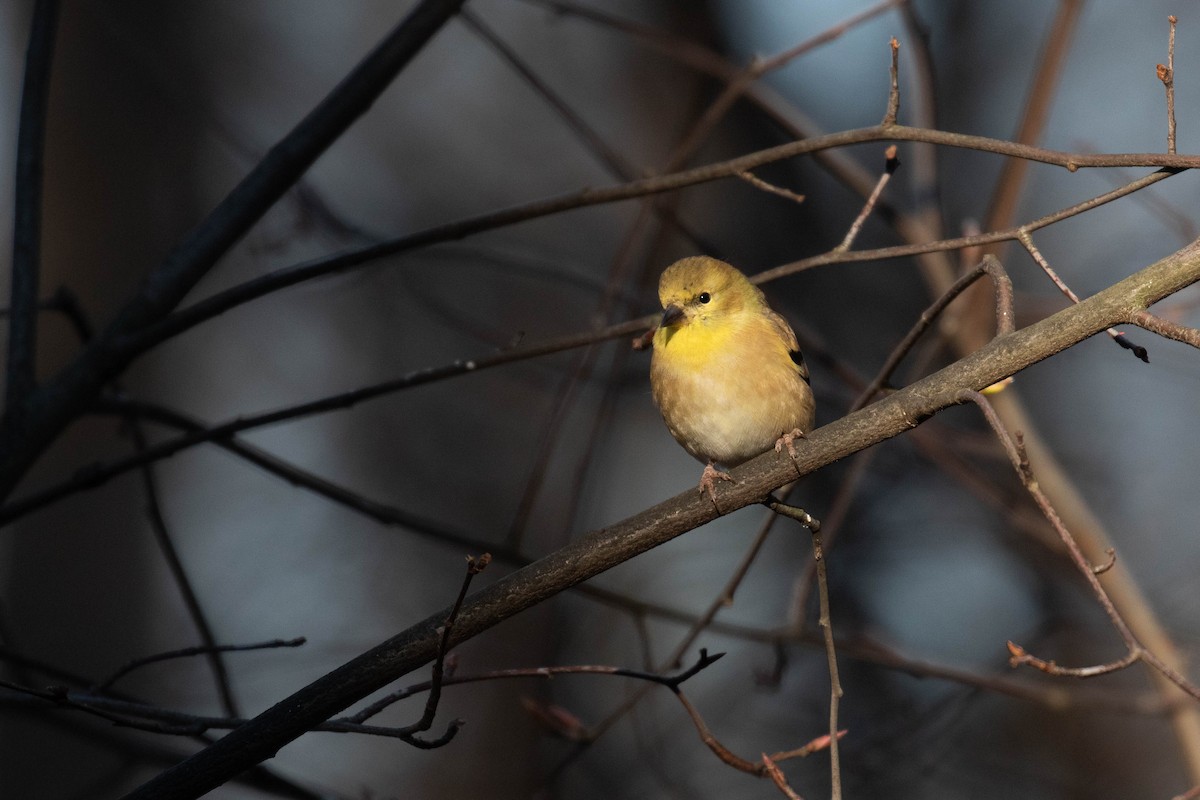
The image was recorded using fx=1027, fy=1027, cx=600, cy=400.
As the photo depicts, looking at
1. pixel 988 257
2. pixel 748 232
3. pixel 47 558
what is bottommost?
pixel 988 257

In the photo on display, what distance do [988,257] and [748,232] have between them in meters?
4.96

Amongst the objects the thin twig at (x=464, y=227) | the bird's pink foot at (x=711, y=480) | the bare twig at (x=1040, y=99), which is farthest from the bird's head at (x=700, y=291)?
the bare twig at (x=1040, y=99)

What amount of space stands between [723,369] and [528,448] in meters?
4.14

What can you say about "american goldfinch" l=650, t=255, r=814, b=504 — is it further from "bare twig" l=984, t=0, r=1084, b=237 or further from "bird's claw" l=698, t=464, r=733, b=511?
"bare twig" l=984, t=0, r=1084, b=237

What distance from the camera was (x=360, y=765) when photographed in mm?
5953

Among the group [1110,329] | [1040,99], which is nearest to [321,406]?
[1110,329]

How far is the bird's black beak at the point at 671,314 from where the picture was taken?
2.72 m

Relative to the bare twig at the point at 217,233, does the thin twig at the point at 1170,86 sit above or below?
below

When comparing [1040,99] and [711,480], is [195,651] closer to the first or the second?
[711,480]

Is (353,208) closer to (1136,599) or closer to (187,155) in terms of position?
(187,155)

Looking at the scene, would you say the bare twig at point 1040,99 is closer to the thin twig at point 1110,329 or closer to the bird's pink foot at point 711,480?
the thin twig at point 1110,329

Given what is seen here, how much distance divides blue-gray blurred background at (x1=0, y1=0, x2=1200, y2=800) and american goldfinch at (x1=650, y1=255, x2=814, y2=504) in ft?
3.25

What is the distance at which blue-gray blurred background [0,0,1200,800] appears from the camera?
199 inches

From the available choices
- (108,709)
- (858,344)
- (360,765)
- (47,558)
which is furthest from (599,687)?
(108,709)
